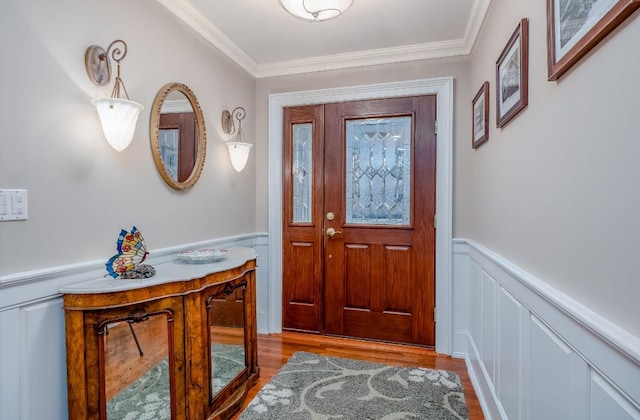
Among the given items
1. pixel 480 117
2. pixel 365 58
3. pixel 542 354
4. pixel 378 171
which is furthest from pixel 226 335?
pixel 365 58

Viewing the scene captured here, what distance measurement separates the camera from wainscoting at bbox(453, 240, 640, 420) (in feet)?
2.38

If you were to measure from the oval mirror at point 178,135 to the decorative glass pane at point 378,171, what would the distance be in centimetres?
125

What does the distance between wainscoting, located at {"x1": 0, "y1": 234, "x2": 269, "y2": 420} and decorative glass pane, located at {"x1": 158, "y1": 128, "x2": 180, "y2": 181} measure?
741 mm

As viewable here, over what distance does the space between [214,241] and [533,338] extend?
6.58 ft

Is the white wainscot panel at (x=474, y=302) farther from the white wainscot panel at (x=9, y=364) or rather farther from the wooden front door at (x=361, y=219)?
the white wainscot panel at (x=9, y=364)

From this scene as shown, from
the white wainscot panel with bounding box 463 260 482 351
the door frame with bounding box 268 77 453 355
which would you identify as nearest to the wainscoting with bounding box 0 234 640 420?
the white wainscot panel with bounding box 463 260 482 351

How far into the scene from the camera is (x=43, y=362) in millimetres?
1341

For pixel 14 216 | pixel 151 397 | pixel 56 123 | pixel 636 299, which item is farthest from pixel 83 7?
pixel 636 299

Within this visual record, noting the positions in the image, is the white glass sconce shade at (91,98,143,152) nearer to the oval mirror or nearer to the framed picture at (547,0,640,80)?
the oval mirror

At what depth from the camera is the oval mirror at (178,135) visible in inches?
76.3

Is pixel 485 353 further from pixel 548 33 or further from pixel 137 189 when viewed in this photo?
pixel 137 189

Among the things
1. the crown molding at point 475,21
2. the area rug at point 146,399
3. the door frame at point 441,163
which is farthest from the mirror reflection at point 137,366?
the crown molding at point 475,21

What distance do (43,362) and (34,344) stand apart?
0.09m

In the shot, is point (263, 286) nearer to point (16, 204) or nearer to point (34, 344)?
point (34, 344)
